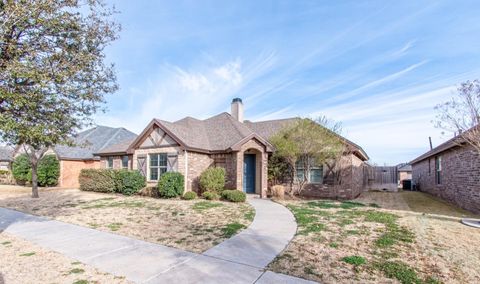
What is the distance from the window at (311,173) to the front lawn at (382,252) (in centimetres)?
698

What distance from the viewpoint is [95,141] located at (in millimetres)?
25453

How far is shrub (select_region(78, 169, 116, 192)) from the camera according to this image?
16500 millimetres

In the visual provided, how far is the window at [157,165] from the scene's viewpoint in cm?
1580

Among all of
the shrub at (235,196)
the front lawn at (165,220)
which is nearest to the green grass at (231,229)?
the front lawn at (165,220)

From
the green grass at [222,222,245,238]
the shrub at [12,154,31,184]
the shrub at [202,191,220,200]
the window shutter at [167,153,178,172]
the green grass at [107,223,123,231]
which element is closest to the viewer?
the green grass at [222,222,245,238]

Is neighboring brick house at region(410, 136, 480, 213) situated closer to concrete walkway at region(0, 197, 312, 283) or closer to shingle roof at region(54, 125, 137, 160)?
concrete walkway at region(0, 197, 312, 283)

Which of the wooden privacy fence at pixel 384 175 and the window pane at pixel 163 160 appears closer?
the window pane at pixel 163 160

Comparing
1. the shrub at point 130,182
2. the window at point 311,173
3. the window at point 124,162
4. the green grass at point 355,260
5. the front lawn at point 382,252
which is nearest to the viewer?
the front lawn at point 382,252

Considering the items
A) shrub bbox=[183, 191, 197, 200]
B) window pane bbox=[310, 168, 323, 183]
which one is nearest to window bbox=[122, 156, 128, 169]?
shrub bbox=[183, 191, 197, 200]

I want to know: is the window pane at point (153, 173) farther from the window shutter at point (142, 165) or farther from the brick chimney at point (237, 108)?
the brick chimney at point (237, 108)

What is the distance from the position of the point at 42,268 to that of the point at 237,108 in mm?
16612

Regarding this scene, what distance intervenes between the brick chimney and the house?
1621 mm

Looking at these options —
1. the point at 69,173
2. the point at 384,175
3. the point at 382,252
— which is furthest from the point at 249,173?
the point at 384,175

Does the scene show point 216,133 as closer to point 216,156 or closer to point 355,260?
point 216,156
